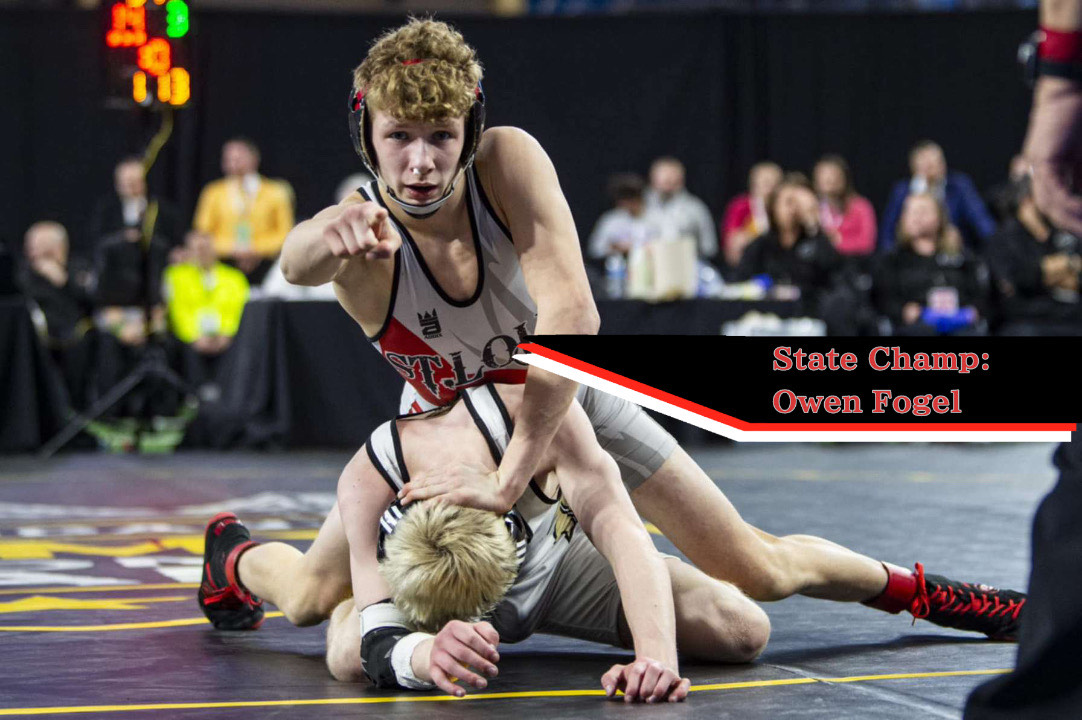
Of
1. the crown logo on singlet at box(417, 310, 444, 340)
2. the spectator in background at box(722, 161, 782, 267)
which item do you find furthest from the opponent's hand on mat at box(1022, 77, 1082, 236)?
the spectator in background at box(722, 161, 782, 267)

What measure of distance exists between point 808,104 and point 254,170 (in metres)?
4.83

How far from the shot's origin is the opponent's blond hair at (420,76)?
278 cm

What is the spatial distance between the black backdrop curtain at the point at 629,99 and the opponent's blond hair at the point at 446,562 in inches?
378

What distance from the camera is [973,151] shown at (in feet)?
41.6

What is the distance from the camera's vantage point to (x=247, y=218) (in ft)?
34.7

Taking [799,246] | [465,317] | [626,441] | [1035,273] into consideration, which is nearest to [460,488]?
[465,317]

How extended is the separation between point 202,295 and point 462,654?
7.52 metres

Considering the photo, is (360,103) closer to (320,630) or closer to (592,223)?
(320,630)

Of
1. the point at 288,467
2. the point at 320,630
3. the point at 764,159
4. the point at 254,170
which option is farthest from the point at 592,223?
the point at 320,630

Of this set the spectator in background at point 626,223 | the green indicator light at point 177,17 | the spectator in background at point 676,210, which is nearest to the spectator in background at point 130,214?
the green indicator light at point 177,17

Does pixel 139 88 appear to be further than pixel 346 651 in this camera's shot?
Yes

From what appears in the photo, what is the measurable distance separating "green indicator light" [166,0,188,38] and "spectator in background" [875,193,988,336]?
14.8 ft

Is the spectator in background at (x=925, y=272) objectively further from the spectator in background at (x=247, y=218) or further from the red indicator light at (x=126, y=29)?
the red indicator light at (x=126, y=29)

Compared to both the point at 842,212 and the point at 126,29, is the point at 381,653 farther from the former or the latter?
the point at 842,212
